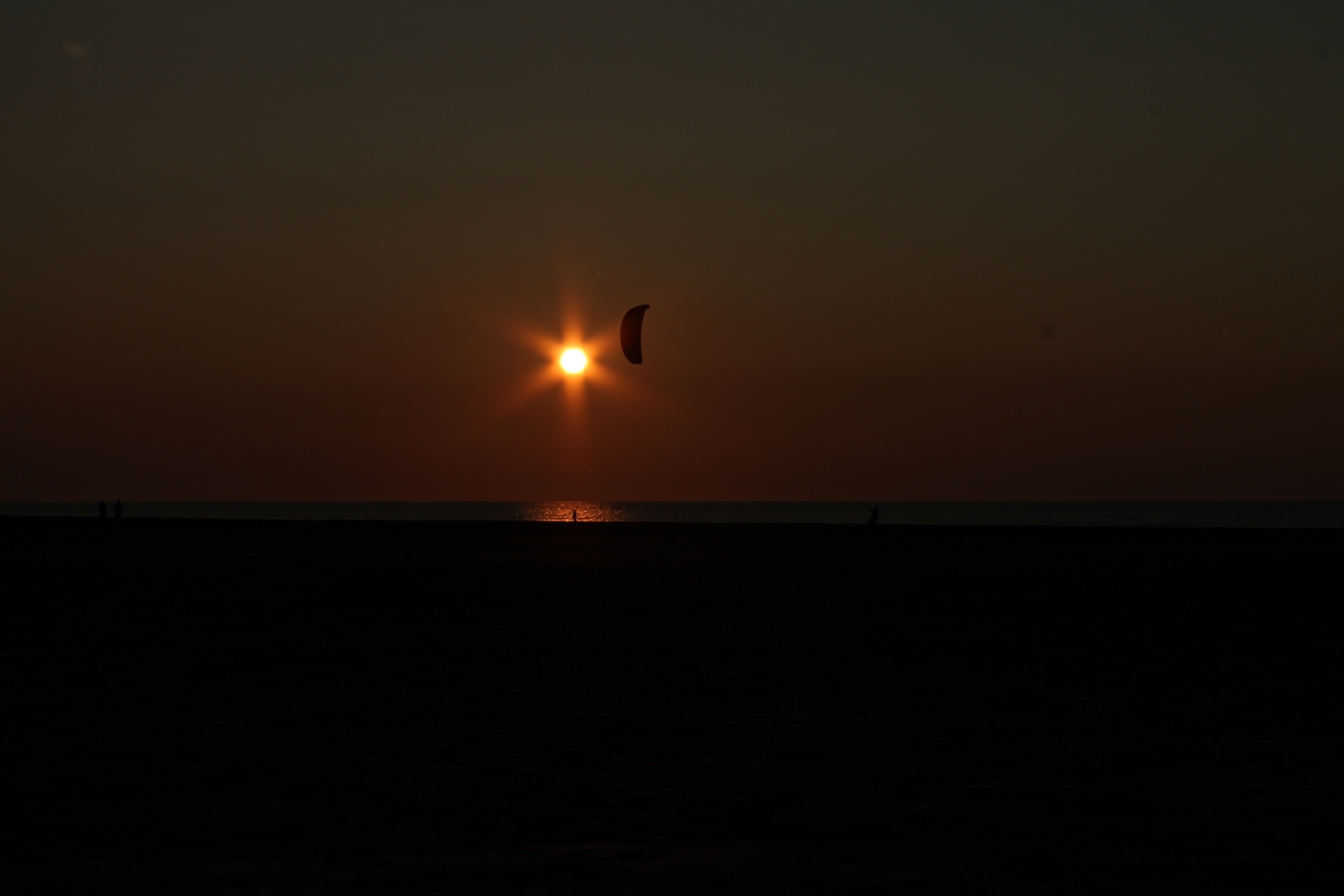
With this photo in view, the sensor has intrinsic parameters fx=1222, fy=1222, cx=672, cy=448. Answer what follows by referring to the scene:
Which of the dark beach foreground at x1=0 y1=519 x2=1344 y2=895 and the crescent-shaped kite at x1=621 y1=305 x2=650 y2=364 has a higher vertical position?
the crescent-shaped kite at x1=621 y1=305 x2=650 y2=364

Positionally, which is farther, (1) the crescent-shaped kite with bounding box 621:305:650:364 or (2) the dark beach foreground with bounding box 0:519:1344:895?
(1) the crescent-shaped kite with bounding box 621:305:650:364

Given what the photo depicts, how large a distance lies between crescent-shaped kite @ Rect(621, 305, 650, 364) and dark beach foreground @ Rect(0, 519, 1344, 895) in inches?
535

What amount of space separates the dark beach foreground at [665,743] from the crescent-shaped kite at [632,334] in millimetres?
13601

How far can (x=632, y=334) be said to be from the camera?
34.0 m

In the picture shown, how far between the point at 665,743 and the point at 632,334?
84.6 ft

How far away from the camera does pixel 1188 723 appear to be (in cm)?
961

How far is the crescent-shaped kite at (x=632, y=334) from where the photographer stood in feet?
110

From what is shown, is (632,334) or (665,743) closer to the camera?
(665,743)

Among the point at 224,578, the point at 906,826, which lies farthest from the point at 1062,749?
the point at 224,578

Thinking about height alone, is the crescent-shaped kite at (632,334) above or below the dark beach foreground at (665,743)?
above

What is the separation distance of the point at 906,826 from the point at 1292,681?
7.00m

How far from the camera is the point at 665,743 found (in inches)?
347

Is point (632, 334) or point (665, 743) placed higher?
point (632, 334)

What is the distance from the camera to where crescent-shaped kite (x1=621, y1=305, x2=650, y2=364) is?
33.6 metres
